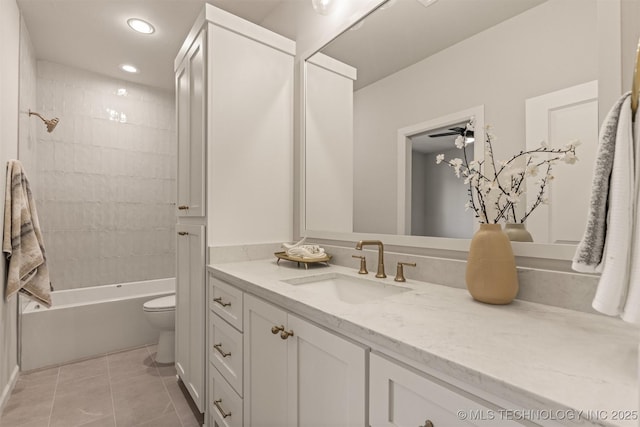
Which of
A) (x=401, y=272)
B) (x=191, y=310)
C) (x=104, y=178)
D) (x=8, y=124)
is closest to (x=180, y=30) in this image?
(x=8, y=124)

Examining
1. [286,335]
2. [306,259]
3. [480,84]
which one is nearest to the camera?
[286,335]

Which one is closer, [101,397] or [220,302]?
[220,302]

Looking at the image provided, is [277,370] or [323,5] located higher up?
[323,5]

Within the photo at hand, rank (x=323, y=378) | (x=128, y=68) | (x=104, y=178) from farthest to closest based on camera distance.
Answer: (x=104, y=178)
(x=128, y=68)
(x=323, y=378)

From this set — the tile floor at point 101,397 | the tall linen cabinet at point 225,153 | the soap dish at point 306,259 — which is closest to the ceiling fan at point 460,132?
the soap dish at point 306,259

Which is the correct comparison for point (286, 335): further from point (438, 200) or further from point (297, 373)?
point (438, 200)

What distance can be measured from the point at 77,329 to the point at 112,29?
2.29 metres

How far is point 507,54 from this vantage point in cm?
101

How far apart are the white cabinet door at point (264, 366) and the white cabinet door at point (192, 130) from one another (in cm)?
72

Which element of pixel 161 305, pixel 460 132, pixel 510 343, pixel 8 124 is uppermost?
pixel 8 124

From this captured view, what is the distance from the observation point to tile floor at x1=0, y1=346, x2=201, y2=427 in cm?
168

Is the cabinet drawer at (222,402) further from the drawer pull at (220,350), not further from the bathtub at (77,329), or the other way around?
the bathtub at (77,329)

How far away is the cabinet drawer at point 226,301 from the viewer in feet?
4.17

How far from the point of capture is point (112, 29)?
90.0 inches
